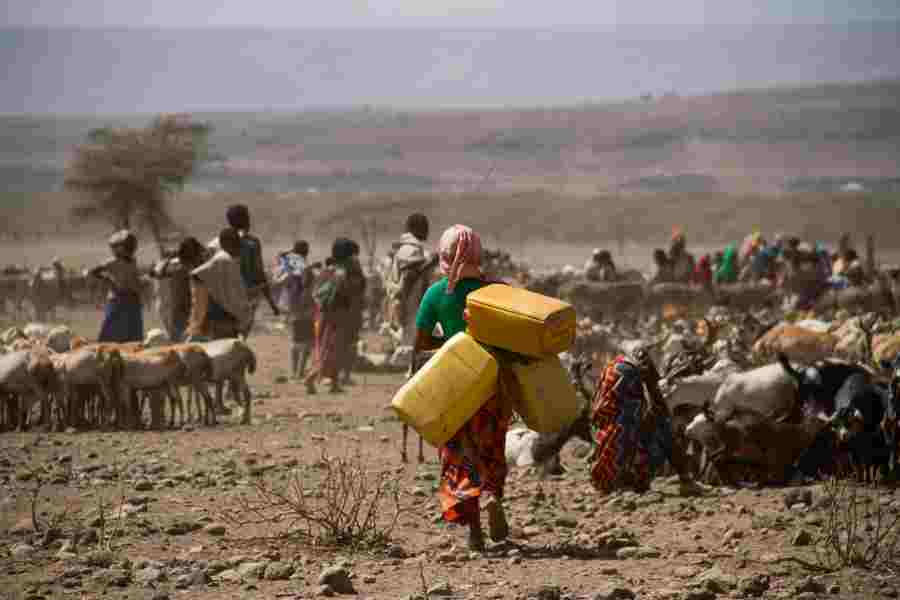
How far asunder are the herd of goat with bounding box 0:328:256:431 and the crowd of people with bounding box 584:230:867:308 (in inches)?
426

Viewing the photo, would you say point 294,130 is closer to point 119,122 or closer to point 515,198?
point 119,122

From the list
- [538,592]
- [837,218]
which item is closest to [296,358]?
[538,592]

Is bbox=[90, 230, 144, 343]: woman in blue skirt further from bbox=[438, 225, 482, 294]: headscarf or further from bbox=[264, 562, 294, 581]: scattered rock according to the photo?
bbox=[264, 562, 294, 581]: scattered rock

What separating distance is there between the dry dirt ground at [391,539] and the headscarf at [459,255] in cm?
126

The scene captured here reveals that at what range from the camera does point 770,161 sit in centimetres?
10606

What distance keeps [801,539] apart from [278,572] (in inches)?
94.9

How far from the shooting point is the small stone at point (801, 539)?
673cm

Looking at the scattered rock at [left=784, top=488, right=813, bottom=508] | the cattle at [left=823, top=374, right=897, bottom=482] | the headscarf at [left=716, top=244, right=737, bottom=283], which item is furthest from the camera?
the headscarf at [left=716, top=244, right=737, bottom=283]

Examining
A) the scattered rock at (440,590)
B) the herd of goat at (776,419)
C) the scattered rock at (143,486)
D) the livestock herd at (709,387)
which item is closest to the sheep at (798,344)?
the livestock herd at (709,387)

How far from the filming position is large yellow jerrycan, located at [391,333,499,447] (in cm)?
642

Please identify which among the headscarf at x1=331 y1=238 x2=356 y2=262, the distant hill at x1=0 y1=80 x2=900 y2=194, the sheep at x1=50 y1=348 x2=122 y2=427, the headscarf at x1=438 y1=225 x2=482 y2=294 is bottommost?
the sheep at x1=50 y1=348 x2=122 y2=427

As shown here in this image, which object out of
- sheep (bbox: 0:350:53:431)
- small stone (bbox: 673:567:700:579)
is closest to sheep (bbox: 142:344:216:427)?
sheep (bbox: 0:350:53:431)

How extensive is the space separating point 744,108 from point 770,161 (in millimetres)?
17545

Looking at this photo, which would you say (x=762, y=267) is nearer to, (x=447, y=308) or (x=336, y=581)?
(x=447, y=308)
